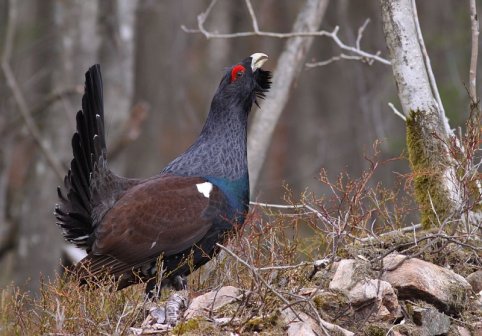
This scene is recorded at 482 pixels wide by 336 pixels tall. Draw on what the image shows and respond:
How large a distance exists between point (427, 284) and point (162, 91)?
17.1 meters

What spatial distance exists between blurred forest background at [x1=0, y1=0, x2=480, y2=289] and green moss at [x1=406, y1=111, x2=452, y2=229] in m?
4.09

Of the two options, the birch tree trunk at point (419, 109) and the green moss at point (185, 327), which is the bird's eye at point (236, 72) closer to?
the birch tree trunk at point (419, 109)

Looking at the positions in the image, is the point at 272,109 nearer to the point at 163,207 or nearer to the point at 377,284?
the point at 163,207

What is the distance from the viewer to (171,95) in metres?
22.3

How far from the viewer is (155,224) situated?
6.70m

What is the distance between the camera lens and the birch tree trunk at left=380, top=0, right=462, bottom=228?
21.6 ft

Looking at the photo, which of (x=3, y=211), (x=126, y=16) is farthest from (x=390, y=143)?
(x=3, y=211)

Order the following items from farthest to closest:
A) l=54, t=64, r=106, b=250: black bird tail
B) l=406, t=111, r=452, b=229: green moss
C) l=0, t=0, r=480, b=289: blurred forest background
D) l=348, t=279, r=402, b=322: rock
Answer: l=0, t=0, r=480, b=289: blurred forest background → l=54, t=64, r=106, b=250: black bird tail → l=406, t=111, r=452, b=229: green moss → l=348, t=279, r=402, b=322: rock

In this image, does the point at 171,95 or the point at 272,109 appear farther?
the point at 171,95

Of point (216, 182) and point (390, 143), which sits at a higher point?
point (216, 182)

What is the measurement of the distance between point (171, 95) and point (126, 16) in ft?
26.5

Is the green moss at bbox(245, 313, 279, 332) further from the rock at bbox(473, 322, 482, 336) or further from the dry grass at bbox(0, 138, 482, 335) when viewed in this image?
the rock at bbox(473, 322, 482, 336)

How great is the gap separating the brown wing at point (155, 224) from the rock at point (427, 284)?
1.45 m

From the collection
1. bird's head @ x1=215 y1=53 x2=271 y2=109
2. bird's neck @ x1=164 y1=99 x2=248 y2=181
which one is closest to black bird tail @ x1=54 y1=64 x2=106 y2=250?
bird's neck @ x1=164 y1=99 x2=248 y2=181
